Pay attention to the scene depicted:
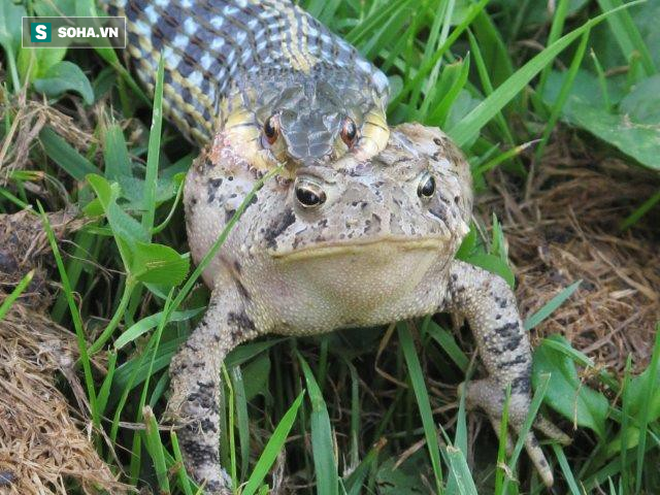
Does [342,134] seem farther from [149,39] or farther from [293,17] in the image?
[149,39]

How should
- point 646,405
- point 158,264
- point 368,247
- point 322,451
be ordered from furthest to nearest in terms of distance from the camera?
1. point 646,405
2. point 322,451
3. point 158,264
4. point 368,247

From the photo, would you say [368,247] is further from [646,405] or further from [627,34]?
[627,34]

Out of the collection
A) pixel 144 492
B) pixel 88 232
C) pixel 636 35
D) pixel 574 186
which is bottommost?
pixel 144 492

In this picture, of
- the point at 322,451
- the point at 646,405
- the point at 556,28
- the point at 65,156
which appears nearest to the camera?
the point at 322,451

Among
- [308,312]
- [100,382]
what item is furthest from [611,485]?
[100,382]

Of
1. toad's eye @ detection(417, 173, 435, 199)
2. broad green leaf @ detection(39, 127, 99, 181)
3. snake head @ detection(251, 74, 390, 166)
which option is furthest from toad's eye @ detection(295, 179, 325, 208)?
broad green leaf @ detection(39, 127, 99, 181)

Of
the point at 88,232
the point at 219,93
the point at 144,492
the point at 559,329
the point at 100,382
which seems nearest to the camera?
the point at 144,492

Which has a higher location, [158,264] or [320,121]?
[320,121]

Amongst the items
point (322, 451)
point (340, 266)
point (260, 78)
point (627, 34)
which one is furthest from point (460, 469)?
point (627, 34)
